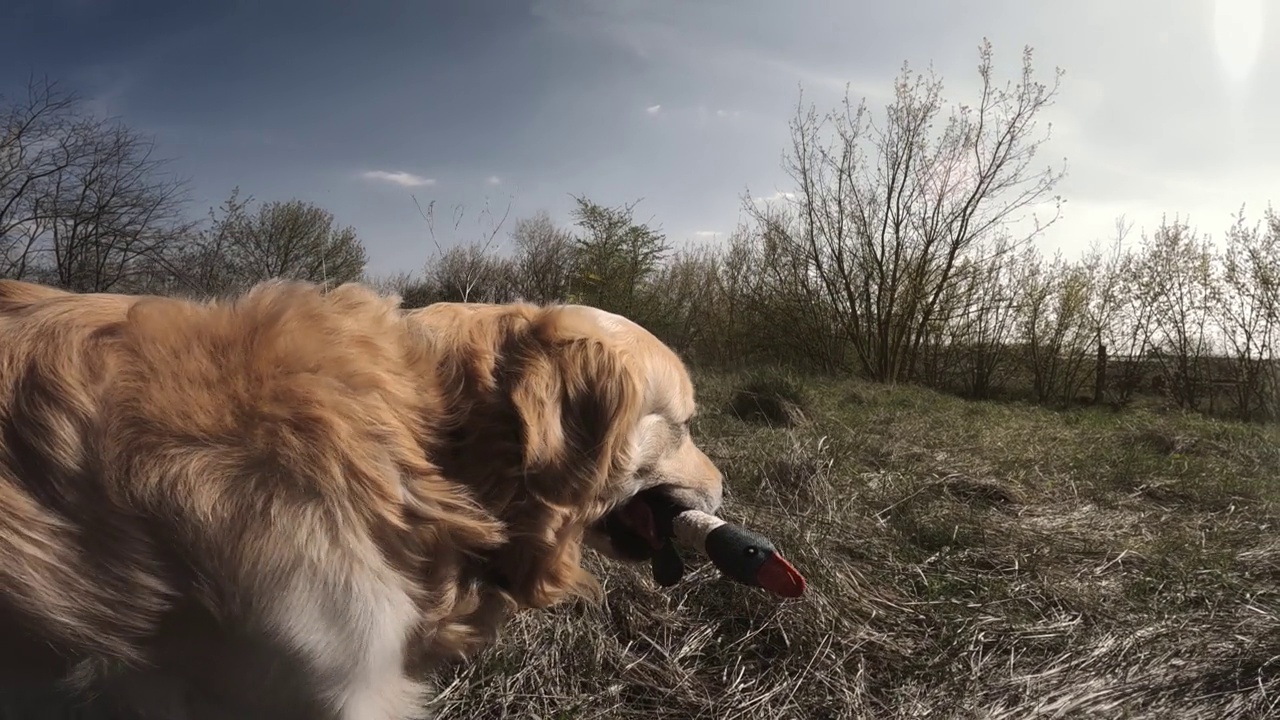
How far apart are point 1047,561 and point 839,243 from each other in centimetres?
1319

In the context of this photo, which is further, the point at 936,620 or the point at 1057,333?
the point at 1057,333

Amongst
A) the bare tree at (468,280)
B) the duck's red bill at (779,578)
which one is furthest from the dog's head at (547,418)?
the bare tree at (468,280)

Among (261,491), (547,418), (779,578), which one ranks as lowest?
→ (779,578)

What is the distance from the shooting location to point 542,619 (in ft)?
9.23

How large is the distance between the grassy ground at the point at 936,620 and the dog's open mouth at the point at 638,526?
469 millimetres

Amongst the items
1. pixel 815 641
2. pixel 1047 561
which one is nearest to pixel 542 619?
pixel 815 641

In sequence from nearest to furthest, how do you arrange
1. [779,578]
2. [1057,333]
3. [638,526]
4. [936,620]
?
1. [779,578]
2. [638,526]
3. [936,620]
4. [1057,333]

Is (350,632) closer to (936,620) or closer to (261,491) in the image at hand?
(261,491)

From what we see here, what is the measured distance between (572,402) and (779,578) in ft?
2.84

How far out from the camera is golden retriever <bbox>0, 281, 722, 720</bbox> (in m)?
1.37

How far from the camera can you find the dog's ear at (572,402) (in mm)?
1899

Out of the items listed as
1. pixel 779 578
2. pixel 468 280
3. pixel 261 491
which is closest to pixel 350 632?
pixel 261 491

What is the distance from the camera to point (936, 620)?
2.73 meters

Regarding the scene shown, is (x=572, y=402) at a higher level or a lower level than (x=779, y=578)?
higher
